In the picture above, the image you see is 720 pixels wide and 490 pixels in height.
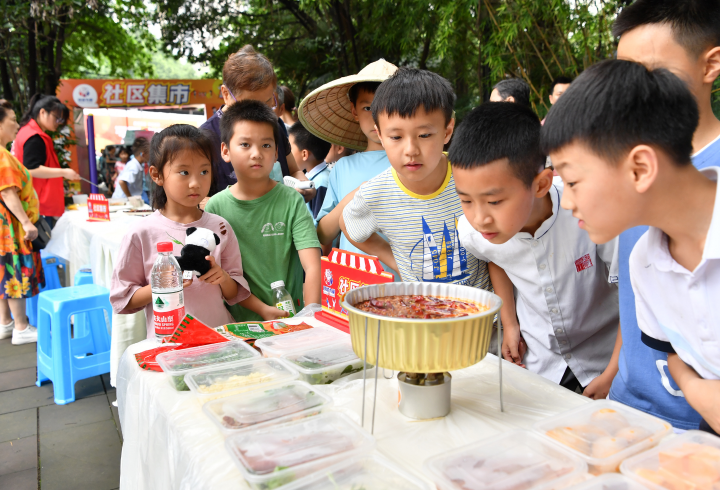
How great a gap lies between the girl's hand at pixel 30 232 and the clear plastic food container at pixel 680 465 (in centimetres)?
415

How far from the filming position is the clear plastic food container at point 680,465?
759 mm

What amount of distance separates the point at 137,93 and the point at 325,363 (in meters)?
10.4

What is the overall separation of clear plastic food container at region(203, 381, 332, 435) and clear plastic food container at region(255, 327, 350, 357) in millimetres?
239

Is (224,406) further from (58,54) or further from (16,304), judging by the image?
(58,54)

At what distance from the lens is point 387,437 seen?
100cm

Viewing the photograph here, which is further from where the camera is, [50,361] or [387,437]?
[50,361]

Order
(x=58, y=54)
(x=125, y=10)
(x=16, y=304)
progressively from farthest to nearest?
(x=125, y=10) → (x=58, y=54) → (x=16, y=304)

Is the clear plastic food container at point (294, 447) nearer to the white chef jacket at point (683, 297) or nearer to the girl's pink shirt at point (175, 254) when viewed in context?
the white chef jacket at point (683, 297)

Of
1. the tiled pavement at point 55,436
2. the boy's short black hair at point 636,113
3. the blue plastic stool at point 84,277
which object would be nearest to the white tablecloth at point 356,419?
the boy's short black hair at point 636,113

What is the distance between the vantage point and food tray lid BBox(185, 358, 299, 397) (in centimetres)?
113

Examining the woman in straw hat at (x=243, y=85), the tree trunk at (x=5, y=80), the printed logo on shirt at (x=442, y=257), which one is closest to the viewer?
the printed logo on shirt at (x=442, y=257)

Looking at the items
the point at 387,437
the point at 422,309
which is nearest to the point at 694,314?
the point at 422,309

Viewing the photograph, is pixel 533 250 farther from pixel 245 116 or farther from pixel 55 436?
pixel 55 436

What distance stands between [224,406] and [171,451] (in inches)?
6.4
